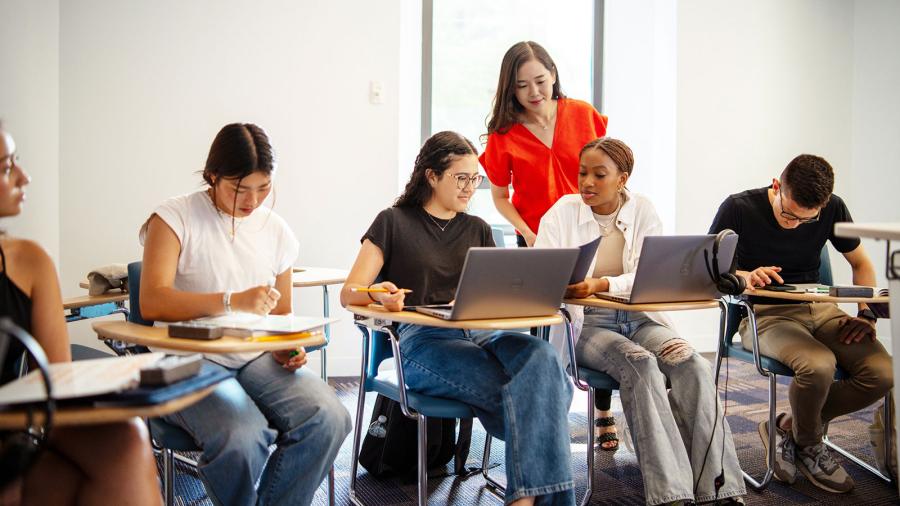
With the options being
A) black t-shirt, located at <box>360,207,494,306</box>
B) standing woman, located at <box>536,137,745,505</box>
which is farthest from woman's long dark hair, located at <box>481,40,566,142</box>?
black t-shirt, located at <box>360,207,494,306</box>

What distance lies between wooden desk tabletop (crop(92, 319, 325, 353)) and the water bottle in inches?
38.4

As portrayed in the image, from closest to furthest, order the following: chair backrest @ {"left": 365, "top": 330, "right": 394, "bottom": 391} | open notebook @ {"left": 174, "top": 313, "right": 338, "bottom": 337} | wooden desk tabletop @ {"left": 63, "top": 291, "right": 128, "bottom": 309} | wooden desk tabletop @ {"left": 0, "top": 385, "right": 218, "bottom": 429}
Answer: wooden desk tabletop @ {"left": 0, "top": 385, "right": 218, "bottom": 429} < open notebook @ {"left": 174, "top": 313, "right": 338, "bottom": 337} < chair backrest @ {"left": 365, "top": 330, "right": 394, "bottom": 391} < wooden desk tabletop @ {"left": 63, "top": 291, "right": 128, "bottom": 309}

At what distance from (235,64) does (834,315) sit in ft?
9.68

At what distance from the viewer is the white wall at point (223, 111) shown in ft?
12.1

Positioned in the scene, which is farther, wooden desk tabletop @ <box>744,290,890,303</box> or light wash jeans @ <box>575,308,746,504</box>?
wooden desk tabletop @ <box>744,290,890,303</box>

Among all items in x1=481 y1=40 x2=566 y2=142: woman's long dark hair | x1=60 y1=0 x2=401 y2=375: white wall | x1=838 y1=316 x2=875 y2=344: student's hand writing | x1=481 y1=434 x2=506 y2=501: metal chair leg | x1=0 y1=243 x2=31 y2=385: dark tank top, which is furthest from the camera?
x1=60 y1=0 x2=401 y2=375: white wall

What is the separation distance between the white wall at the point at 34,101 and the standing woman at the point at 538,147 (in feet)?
5.93

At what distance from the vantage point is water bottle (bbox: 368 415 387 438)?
2.52 m

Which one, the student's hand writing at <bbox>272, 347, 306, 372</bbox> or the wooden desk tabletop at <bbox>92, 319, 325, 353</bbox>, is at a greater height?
the wooden desk tabletop at <bbox>92, 319, 325, 353</bbox>

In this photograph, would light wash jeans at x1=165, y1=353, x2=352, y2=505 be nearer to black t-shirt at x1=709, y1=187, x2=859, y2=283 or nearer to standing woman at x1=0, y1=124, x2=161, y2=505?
standing woman at x1=0, y1=124, x2=161, y2=505

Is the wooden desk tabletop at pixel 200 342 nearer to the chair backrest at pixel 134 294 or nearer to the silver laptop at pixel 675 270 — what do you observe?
the chair backrest at pixel 134 294

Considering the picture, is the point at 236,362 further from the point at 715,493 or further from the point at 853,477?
the point at 853,477

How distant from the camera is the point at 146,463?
135 cm

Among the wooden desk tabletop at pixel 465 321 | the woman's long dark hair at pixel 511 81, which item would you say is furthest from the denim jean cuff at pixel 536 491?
the woman's long dark hair at pixel 511 81
